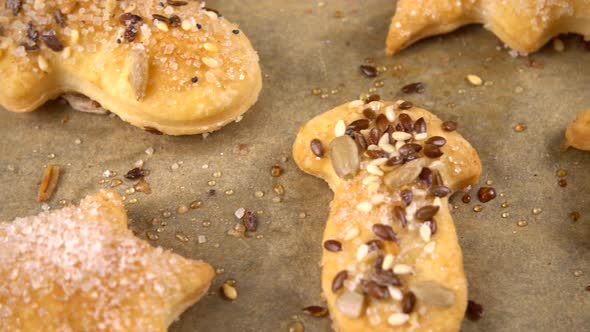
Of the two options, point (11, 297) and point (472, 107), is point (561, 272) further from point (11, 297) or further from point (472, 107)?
point (11, 297)

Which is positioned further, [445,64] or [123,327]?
[445,64]

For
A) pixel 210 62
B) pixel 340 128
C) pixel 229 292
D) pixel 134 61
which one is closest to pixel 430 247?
pixel 340 128

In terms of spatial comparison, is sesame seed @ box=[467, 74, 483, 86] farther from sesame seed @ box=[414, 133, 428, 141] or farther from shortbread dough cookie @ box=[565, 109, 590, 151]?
sesame seed @ box=[414, 133, 428, 141]

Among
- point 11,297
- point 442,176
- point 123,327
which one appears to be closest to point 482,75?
point 442,176

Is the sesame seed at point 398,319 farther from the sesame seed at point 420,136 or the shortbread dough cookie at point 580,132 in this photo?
the shortbread dough cookie at point 580,132

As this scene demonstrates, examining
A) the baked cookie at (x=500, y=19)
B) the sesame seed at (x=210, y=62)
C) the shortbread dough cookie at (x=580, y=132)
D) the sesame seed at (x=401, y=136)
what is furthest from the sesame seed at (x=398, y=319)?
the baked cookie at (x=500, y=19)

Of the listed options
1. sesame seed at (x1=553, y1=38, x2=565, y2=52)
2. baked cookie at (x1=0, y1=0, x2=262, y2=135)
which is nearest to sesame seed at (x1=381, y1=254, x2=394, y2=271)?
baked cookie at (x1=0, y1=0, x2=262, y2=135)

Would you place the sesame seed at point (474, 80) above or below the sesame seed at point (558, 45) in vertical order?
below
